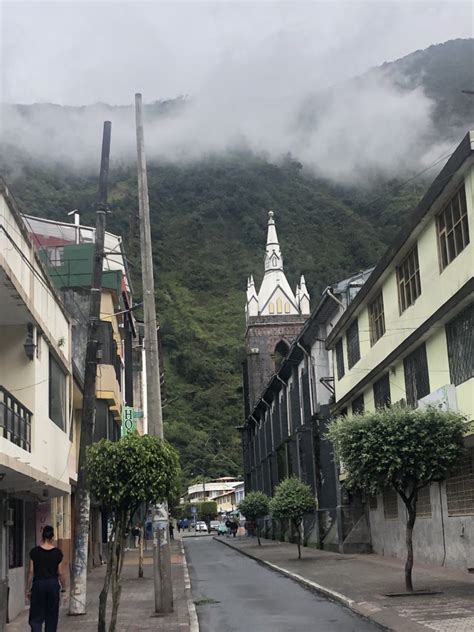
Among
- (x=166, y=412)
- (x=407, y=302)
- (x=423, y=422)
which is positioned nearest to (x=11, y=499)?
(x=423, y=422)

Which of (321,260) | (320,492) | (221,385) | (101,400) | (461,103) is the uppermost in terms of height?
(461,103)

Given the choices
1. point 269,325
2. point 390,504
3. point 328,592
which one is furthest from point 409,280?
point 269,325

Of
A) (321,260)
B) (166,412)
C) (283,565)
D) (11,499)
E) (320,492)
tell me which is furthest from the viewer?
(321,260)

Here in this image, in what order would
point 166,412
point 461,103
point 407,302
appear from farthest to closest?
point 461,103
point 166,412
point 407,302

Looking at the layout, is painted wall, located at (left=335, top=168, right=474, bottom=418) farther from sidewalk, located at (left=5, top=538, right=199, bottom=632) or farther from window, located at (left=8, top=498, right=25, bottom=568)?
window, located at (left=8, top=498, right=25, bottom=568)

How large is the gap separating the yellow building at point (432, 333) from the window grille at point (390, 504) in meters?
0.03

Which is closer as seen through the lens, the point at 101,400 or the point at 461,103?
Answer: the point at 101,400

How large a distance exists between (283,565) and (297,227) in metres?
106

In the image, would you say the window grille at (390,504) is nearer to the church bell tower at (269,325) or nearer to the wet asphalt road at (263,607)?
the wet asphalt road at (263,607)

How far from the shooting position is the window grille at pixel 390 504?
1025 inches

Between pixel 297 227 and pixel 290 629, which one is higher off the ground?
pixel 297 227

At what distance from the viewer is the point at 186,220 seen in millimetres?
135000

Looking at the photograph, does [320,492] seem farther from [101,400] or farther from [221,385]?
[221,385]

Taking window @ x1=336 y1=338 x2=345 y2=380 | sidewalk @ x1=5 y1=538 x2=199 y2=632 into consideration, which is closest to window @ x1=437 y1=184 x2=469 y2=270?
sidewalk @ x1=5 y1=538 x2=199 y2=632
